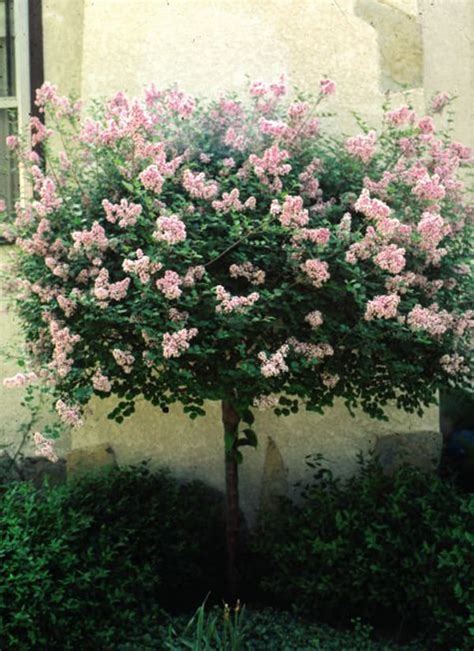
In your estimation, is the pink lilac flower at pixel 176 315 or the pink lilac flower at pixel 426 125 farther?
the pink lilac flower at pixel 426 125

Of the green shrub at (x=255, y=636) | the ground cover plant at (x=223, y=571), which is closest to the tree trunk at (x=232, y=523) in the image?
the ground cover plant at (x=223, y=571)

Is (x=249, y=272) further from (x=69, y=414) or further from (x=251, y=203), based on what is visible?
(x=69, y=414)

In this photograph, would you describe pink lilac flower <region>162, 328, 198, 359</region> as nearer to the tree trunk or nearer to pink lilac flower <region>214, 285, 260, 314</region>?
pink lilac flower <region>214, 285, 260, 314</region>

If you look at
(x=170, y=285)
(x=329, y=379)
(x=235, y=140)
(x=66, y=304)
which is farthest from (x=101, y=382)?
(x=235, y=140)

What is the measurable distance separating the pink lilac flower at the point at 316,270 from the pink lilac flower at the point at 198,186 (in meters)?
0.44

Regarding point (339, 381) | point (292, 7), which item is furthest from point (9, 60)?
point (339, 381)

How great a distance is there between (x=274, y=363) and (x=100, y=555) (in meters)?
1.01

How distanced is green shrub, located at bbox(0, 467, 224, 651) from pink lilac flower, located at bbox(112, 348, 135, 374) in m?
0.64

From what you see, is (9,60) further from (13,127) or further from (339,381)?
(339,381)

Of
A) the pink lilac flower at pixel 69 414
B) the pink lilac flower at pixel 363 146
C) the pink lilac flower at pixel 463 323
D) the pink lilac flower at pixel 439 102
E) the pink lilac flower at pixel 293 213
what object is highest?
the pink lilac flower at pixel 439 102

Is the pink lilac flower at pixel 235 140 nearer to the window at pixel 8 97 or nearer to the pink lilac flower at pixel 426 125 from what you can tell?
the pink lilac flower at pixel 426 125

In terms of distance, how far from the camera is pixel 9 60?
4.38 metres

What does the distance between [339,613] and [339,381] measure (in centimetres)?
95

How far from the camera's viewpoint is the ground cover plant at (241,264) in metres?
2.97
